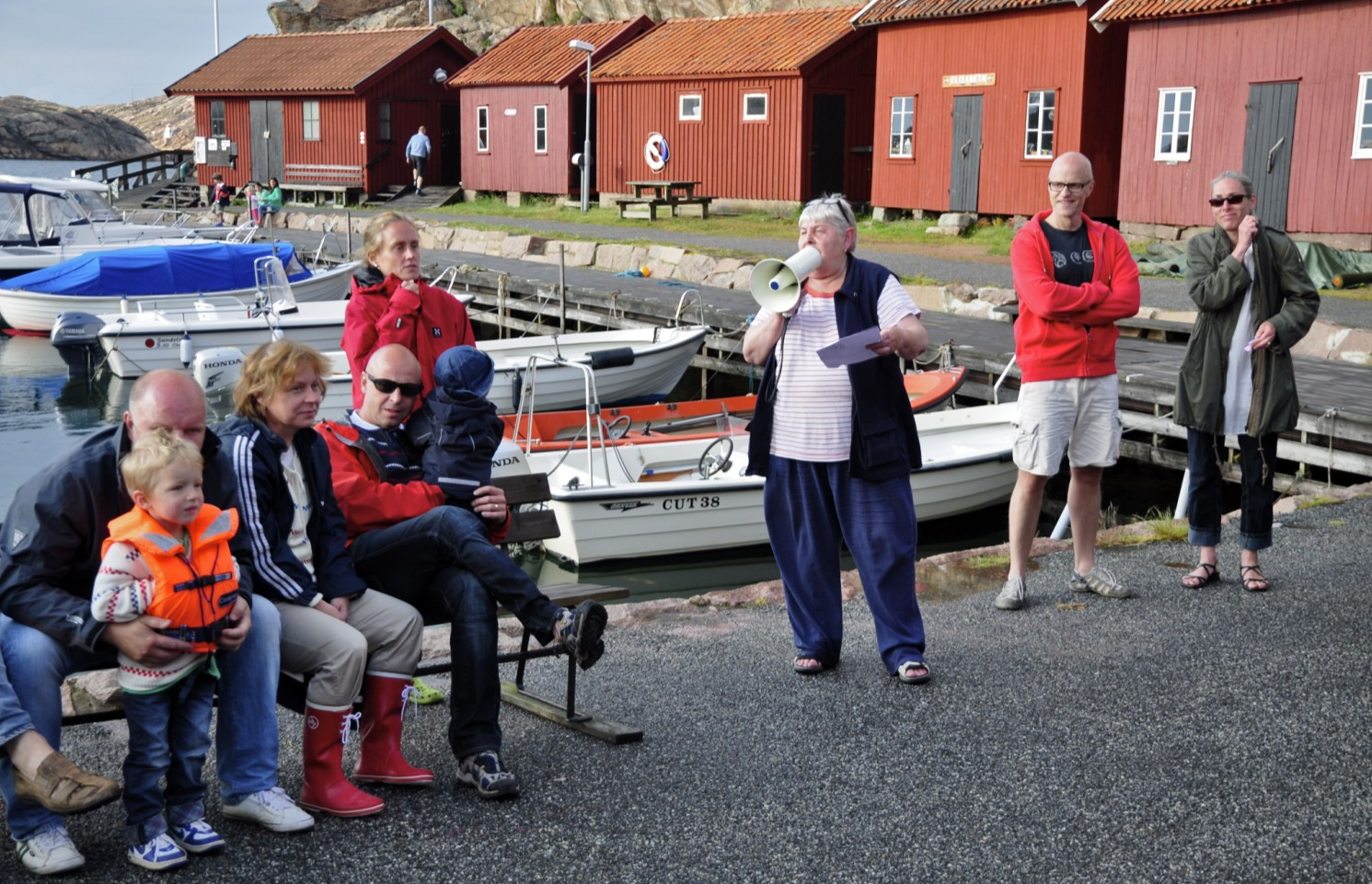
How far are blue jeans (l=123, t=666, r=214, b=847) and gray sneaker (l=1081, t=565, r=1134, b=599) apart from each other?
4.34m

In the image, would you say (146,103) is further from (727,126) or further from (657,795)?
(657,795)

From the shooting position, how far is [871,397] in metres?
5.36

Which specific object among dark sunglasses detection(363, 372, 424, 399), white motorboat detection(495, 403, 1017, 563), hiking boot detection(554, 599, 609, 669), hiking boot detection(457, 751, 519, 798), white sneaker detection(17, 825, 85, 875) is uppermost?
dark sunglasses detection(363, 372, 424, 399)

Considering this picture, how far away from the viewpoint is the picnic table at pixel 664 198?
31.2 m

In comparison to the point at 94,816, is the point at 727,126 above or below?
above

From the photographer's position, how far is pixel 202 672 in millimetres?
3891

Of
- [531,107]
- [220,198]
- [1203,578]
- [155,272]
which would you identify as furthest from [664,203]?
[1203,578]

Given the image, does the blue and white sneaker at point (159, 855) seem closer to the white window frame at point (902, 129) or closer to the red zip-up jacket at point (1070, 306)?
the red zip-up jacket at point (1070, 306)

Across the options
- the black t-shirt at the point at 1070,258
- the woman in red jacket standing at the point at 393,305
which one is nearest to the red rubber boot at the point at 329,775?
the woman in red jacket standing at the point at 393,305

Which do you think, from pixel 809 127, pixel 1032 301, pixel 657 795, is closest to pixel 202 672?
pixel 657 795

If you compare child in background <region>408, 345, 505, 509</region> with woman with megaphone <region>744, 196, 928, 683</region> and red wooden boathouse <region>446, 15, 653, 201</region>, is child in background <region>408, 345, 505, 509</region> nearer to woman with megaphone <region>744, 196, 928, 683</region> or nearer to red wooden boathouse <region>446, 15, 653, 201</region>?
woman with megaphone <region>744, 196, 928, 683</region>

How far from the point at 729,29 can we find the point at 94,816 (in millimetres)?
32028

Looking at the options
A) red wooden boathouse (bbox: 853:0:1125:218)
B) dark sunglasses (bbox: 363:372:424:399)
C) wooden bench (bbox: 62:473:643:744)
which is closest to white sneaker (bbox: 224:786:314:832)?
wooden bench (bbox: 62:473:643:744)

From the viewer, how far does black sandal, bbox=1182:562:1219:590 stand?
688 cm
